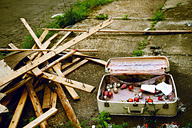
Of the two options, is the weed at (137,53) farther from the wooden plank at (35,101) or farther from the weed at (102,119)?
the wooden plank at (35,101)

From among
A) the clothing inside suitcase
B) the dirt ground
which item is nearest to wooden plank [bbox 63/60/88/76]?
the dirt ground

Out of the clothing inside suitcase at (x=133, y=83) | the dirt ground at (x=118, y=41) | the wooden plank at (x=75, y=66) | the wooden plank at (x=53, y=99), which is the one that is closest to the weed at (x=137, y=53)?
the dirt ground at (x=118, y=41)

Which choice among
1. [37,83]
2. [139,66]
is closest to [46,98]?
[37,83]

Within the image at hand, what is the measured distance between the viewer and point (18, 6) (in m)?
8.42

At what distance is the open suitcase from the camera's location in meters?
2.36

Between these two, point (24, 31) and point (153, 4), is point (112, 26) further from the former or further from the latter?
point (24, 31)

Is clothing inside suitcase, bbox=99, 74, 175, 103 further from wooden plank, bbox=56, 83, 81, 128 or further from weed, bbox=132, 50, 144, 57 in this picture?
weed, bbox=132, 50, 144, 57

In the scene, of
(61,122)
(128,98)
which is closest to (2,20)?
(61,122)

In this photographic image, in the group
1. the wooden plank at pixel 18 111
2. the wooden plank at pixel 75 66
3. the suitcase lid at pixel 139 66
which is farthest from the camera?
the wooden plank at pixel 75 66

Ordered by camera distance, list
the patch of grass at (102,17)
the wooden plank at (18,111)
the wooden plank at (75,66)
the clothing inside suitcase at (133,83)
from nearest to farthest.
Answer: the wooden plank at (18,111)
the clothing inside suitcase at (133,83)
the wooden plank at (75,66)
the patch of grass at (102,17)

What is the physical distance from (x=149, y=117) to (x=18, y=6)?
8812mm

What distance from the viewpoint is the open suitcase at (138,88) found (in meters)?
2.36

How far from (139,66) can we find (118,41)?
1764 millimetres

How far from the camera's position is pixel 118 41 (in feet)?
14.9
